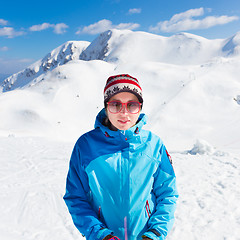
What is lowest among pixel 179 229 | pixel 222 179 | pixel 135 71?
pixel 179 229

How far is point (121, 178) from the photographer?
5.82 feet

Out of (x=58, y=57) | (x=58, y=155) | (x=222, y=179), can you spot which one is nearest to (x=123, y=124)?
(x=222, y=179)

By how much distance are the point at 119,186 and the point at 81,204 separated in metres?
0.35

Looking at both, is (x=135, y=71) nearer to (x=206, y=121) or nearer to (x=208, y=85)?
(x=208, y=85)

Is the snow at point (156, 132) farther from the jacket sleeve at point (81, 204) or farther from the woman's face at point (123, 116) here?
the woman's face at point (123, 116)

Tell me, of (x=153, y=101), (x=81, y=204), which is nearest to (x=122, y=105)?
(x=81, y=204)

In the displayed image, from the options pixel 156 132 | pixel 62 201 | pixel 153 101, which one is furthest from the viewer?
pixel 153 101

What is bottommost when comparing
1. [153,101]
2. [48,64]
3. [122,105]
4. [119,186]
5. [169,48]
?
[119,186]

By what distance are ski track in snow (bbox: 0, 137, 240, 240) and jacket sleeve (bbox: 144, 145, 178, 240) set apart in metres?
2.35

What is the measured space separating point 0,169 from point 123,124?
25.2 ft

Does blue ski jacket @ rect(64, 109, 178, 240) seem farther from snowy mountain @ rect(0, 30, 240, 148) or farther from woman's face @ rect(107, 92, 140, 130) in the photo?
snowy mountain @ rect(0, 30, 240, 148)

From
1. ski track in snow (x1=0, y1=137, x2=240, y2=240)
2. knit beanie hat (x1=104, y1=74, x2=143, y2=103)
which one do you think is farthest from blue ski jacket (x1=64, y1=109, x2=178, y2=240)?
A: ski track in snow (x1=0, y1=137, x2=240, y2=240)

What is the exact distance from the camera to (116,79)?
1.89 meters

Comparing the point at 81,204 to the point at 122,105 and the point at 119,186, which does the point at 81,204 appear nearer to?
the point at 119,186
